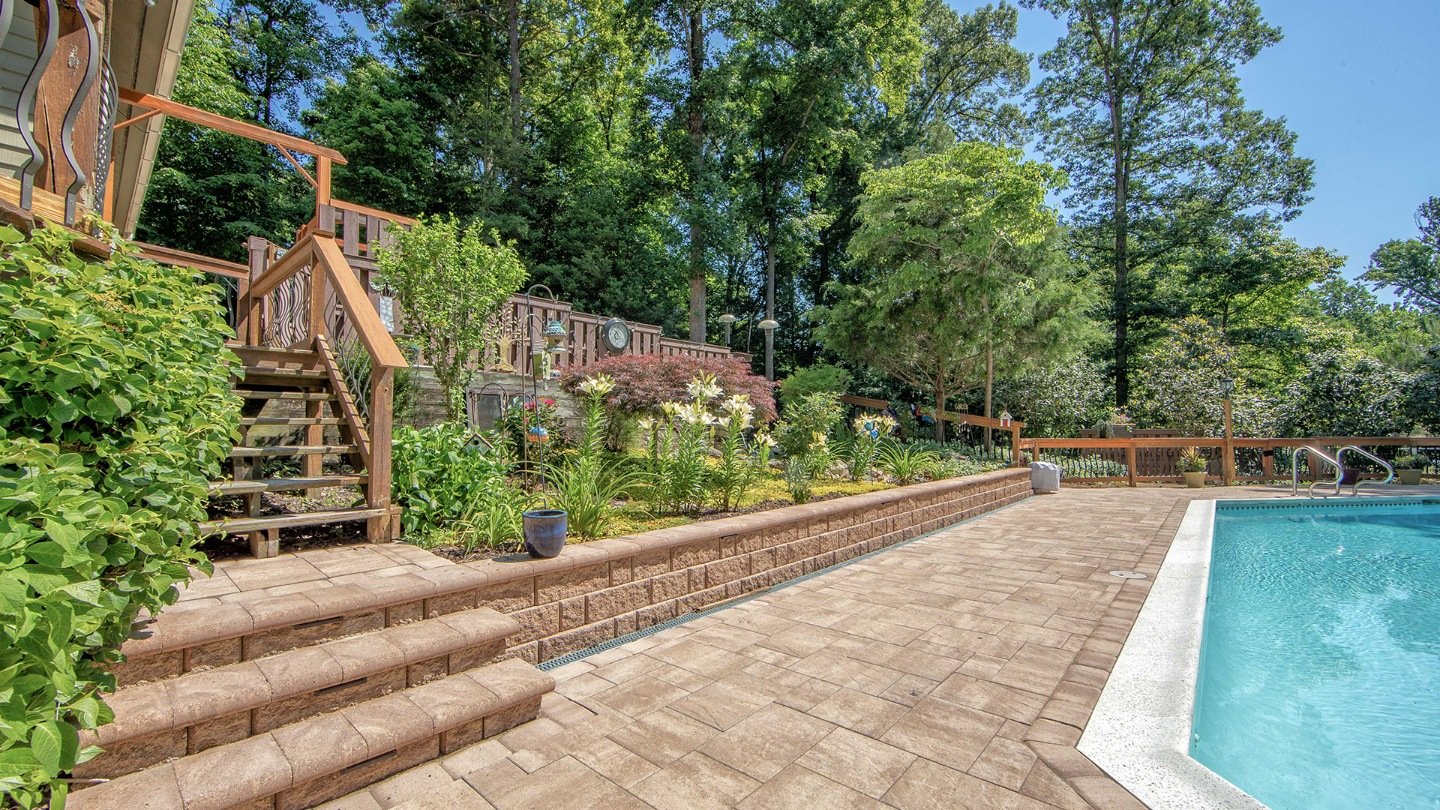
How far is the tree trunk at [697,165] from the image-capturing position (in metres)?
14.4

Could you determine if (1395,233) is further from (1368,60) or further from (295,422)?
(295,422)

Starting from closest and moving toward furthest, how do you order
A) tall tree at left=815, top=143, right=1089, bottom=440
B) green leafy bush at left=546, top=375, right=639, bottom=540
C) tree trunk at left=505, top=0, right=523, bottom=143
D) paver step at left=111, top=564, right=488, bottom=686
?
paver step at left=111, top=564, right=488, bottom=686, green leafy bush at left=546, top=375, right=639, bottom=540, tall tree at left=815, top=143, right=1089, bottom=440, tree trunk at left=505, top=0, right=523, bottom=143

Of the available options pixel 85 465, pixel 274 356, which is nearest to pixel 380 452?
pixel 85 465

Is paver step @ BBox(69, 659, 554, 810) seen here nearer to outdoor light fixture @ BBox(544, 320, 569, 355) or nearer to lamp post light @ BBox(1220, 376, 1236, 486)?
outdoor light fixture @ BBox(544, 320, 569, 355)

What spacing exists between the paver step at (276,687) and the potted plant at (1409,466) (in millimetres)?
15137

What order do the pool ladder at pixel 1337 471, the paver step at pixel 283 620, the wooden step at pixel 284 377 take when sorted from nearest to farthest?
the paver step at pixel 283 620
the wooden step at pixel 284 377
the pool ladder at pixel 1337 471

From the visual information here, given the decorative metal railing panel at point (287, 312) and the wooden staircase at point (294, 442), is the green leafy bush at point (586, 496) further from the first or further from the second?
the decorative metal railing panel at point (287, 312)

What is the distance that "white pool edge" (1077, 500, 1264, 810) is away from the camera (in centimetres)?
196

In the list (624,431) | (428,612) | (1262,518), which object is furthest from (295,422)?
(1262,518)

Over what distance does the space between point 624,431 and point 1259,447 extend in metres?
12.0

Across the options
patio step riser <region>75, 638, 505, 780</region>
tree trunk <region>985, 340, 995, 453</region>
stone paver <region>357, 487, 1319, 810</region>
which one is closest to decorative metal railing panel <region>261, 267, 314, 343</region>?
patio step riser <region>75, 638, 505, 780</region>

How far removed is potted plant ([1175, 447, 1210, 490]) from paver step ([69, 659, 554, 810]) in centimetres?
1240

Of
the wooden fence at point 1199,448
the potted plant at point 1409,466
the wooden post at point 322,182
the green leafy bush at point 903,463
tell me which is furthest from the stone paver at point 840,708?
the potted plant at point 1409,466

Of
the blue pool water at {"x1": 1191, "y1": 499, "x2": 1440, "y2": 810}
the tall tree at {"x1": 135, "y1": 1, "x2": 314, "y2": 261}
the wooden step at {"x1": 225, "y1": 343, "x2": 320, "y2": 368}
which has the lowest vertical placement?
the blue pool water at {"x1": 1191, "y1": 499, "x2": 1440, "y2": 810}
